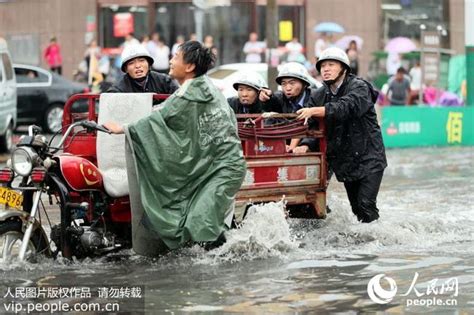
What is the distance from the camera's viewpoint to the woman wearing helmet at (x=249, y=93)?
10727mm

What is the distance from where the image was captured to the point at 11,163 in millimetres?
8531

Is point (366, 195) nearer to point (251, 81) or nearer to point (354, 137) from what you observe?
point (354, 137)

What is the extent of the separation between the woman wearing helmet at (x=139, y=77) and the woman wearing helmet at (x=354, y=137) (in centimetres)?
133

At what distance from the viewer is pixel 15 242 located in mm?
8625

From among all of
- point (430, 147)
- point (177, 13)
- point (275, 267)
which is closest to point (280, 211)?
point (275, 267)

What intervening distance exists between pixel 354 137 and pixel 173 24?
80.6 ft

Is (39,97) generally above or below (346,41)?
below

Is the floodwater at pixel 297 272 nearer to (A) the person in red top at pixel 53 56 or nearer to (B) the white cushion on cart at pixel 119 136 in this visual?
(B) the white cushion on cart at pixel 119 136

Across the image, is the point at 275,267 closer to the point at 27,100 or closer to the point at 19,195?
the point at 19,195

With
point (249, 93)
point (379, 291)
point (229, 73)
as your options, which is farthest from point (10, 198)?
point (229, 73)

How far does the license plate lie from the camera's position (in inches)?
333

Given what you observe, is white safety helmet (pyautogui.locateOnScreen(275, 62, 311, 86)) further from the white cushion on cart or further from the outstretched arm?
the outstretched arm

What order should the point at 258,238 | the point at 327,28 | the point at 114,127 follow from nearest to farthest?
the point at 114,127, the point at 258,238, the point at 327,28

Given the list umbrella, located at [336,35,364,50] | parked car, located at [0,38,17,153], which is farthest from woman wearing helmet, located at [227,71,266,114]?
umbrella, located at [336,35,364,50]
